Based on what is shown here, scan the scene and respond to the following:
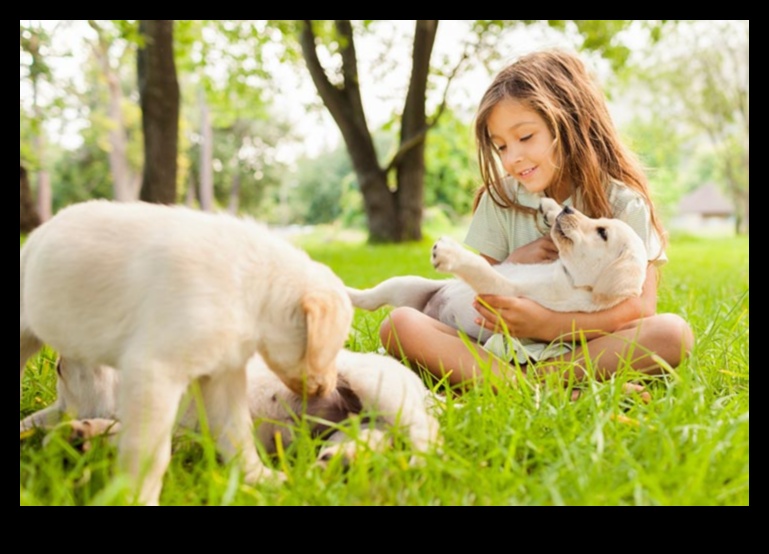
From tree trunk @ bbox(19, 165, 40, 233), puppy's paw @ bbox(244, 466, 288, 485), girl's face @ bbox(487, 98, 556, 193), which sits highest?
girl's face @ bbox(487, 98, 556, 193)

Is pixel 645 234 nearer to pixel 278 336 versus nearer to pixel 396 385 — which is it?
pixel 396 385

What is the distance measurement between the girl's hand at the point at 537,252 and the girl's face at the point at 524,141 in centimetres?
32

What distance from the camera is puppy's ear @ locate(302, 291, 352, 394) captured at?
6.24 ft

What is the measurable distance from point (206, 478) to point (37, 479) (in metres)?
0.44

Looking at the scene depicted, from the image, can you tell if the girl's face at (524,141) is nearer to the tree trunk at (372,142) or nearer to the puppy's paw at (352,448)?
the puppy's paw at (352,448)

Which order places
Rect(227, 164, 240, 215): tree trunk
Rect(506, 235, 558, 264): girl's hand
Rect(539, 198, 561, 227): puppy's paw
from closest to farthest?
Rect(539, 198, 561, 227): puppy's paw, Rect(506, 235, 558, 264): girl's hand, Rect(227, 164, 240, 215): tree trunk

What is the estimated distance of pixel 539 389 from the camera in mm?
2549

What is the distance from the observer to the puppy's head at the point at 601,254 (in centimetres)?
283

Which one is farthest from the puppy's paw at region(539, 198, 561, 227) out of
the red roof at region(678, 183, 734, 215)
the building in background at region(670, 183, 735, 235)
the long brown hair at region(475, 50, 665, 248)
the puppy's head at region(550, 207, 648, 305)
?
the building in background at region(670, 183, 735, 235)

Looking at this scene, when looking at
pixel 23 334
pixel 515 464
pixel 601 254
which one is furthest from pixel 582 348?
pixel 23 334

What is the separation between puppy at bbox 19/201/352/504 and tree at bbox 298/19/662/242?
10.4 metres

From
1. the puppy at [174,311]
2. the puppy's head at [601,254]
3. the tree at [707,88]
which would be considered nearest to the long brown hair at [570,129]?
the puppy's head at [601,254]

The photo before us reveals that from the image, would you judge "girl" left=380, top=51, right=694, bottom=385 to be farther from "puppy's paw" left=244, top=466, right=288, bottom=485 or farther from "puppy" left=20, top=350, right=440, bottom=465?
"puppy's paw" left=244, top=466, right=288, bottom=485
